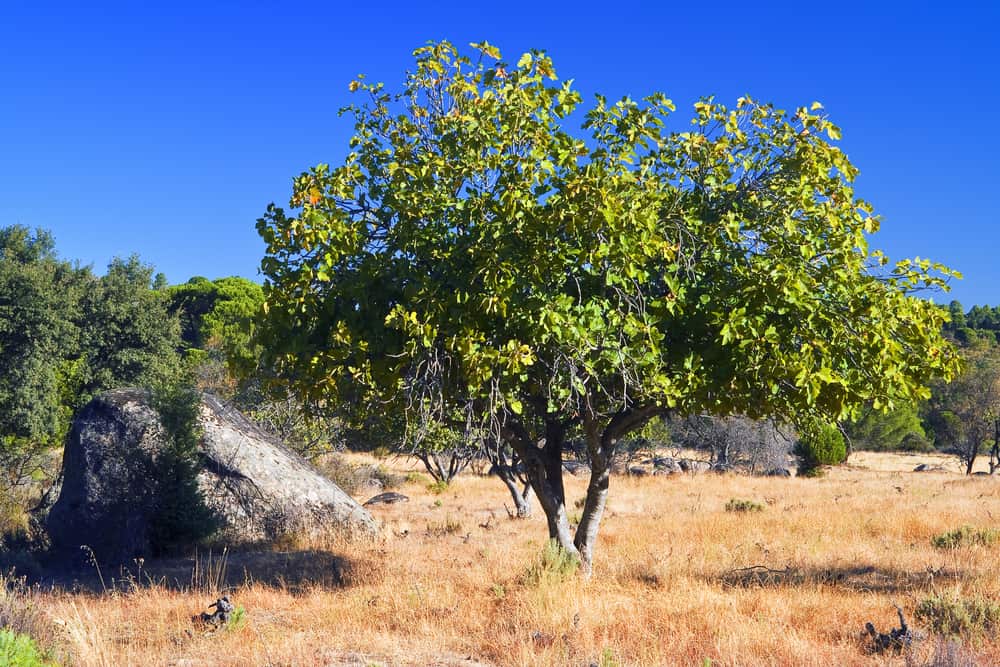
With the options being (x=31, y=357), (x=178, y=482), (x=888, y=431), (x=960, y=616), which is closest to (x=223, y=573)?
(x=178, y=482)

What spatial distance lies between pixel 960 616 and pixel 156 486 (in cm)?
1181

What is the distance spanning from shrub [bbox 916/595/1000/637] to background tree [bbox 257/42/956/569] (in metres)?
1.95

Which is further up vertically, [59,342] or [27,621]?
[59,342]

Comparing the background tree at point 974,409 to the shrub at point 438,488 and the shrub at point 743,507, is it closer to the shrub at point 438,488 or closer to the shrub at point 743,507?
the shrub at point 743,507

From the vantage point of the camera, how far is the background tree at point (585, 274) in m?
7.11

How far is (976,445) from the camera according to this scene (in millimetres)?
39281

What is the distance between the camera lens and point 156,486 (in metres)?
13.3

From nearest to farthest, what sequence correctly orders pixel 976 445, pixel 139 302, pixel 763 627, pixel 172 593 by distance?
1. pixel 763 627
2. pixel 172 593
3. pixel 139 302
4. pixel 976 445

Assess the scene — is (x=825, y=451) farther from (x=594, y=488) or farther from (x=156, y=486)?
(x=156, y=486)

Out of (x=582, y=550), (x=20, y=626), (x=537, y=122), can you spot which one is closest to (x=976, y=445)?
(x=582, y=550)

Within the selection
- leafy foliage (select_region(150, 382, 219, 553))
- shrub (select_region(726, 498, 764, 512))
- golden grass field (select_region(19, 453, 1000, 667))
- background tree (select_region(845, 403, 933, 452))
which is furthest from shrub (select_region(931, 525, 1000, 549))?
background tree (select_region(845, 403, 933, 452))

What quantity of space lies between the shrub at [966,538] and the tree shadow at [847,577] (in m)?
2.13

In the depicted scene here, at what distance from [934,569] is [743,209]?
5788 mm

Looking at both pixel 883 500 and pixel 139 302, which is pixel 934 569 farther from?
pixel 139 302
